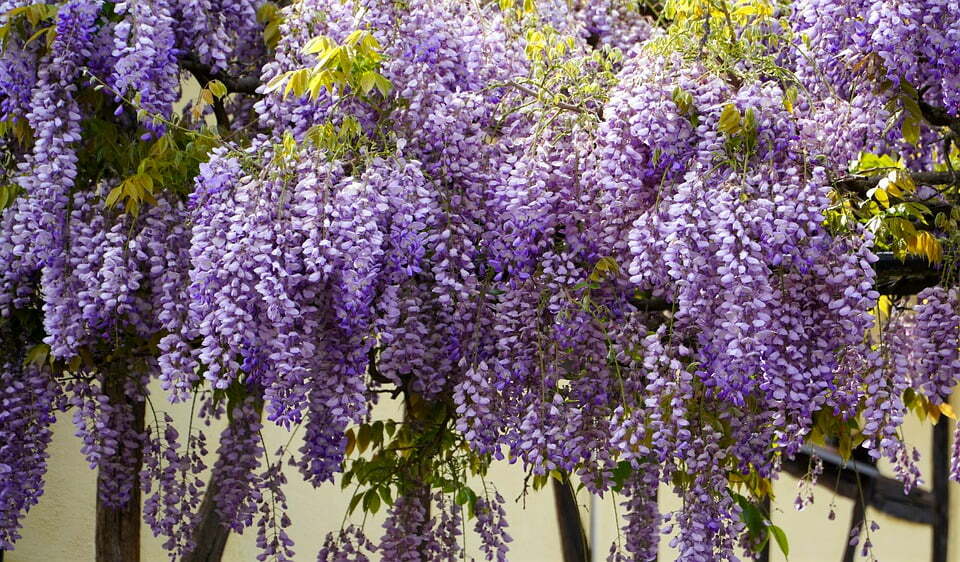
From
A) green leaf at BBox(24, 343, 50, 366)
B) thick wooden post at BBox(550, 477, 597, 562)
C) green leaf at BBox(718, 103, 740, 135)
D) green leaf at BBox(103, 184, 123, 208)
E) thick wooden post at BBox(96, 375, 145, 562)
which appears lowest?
thick wooden post at BBox(96, 375, 145, 562)

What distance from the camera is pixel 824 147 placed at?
2650 mm

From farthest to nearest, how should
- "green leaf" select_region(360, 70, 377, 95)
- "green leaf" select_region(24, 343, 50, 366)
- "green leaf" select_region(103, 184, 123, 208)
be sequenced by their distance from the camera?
"green leaf" select_region(24, 343, 50, 366)
"green leaf" select_region(103, 184, 123, 208)
"green leaf" select_region(360, 70, 377, 95)

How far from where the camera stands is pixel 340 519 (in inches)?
193

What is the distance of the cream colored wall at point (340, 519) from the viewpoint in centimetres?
476

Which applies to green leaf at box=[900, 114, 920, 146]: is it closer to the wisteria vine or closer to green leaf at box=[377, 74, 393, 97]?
the wisteria vine

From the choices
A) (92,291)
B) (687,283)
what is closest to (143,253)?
(92,291)

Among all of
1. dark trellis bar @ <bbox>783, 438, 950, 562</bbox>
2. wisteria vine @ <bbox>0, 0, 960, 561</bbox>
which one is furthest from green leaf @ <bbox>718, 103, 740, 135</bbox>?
dark trellis bar @ <bbox>783, 438, 950, 562</bbox>

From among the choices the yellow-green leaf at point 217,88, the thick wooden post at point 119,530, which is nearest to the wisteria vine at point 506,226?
the yellow-green leaf at point 217,88

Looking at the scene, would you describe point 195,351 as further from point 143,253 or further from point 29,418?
point 29,418

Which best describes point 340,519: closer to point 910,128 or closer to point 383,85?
point 383,85

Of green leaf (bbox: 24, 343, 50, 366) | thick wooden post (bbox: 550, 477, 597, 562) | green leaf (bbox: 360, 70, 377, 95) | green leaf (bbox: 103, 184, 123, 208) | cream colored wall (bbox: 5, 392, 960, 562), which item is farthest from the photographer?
thick wooden post (bbox: 550, 477, 597, 562)

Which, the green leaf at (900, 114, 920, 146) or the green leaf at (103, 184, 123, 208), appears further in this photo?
the green leaf at (103, 184, 123, 208)

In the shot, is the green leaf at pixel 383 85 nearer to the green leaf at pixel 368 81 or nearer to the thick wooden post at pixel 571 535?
the green leaf at pixel 368 81

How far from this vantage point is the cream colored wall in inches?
187
